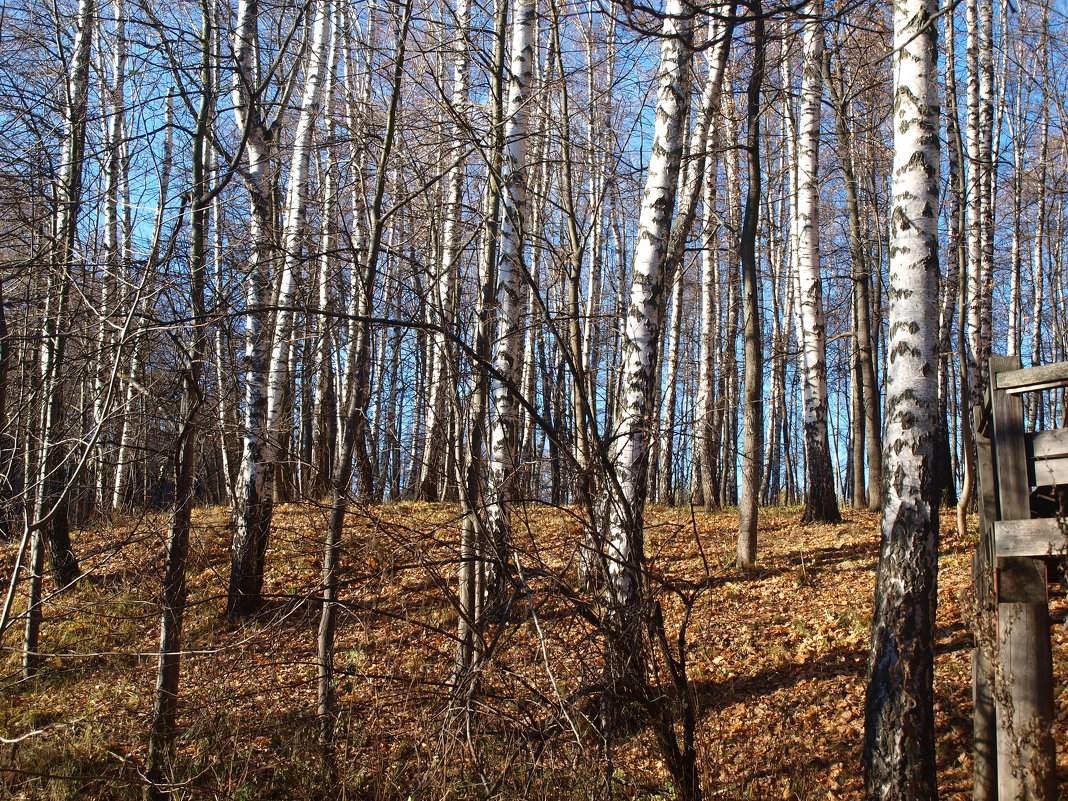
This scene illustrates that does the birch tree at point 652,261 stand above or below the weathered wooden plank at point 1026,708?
above

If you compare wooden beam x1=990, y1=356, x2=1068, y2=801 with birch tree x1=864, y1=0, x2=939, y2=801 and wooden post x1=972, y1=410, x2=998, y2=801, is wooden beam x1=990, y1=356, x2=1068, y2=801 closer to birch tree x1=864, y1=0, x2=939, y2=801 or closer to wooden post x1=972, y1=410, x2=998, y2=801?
wooden post x1=972, y1=410, x2=998, y2=801

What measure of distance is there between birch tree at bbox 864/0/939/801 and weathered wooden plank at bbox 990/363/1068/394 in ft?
1.15

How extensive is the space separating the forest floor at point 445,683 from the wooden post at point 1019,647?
63 cm

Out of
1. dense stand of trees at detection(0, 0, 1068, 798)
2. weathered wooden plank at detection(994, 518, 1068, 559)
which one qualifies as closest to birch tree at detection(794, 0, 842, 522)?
dense stand of trees at detection(0, 0, 1068, 798)

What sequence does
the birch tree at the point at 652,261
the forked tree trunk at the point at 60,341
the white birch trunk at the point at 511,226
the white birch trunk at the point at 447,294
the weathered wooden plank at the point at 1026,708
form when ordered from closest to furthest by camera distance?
1. the white birch trunk at the point at 447,294
2. the weathered wooden plank at the point at 1026,708
3. the forked tree trunk at the point at 60,341
4. the birch tree at the point at 652,261
5. the white birch trunk at the point at 511,226

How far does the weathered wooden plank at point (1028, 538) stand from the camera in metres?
3.90

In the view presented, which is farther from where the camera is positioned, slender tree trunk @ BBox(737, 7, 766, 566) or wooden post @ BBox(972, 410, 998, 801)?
slender tree trunk @ BBox(737, 7, 766, 566)

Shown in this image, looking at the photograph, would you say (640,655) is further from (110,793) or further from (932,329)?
(110,793)

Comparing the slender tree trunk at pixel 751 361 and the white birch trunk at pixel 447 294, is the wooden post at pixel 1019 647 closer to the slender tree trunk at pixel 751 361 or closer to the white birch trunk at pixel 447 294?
the white birch trunk at pixel 447 294

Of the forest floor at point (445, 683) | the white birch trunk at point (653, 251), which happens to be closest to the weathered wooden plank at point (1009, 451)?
the forest floor at point (445, 683)

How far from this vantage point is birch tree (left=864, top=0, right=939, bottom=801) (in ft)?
13.1

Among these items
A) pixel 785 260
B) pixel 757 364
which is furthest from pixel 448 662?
pixel 785 260

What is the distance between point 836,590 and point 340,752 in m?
5.32

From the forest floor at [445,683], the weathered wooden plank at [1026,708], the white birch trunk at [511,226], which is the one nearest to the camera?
the forest floor at [445,683]
